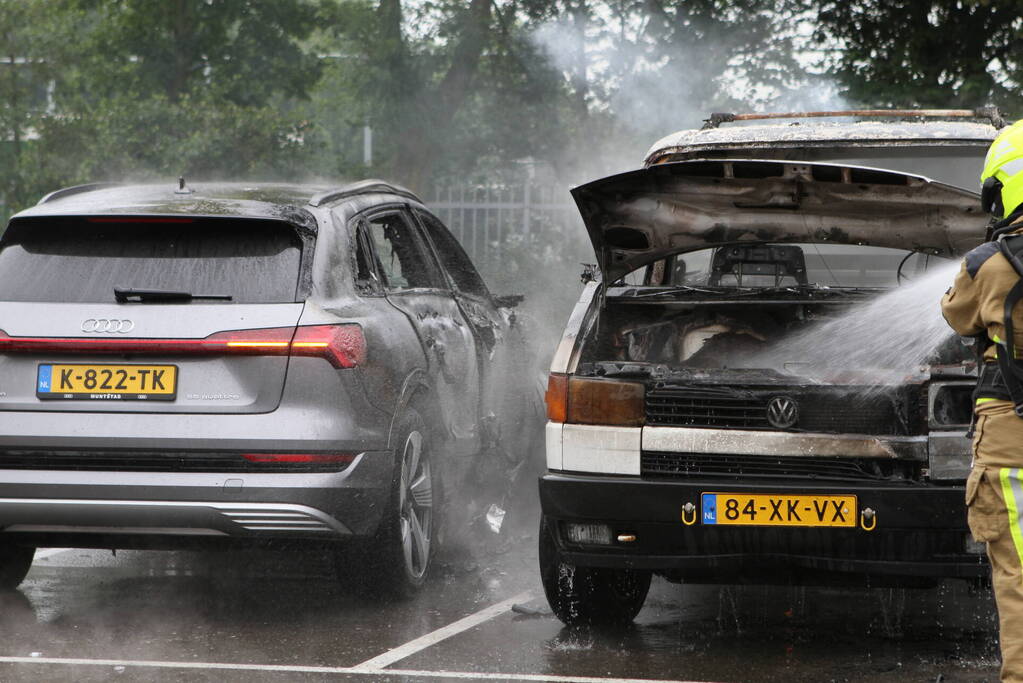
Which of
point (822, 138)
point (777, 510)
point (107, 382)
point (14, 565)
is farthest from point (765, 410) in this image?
point (14, 565)

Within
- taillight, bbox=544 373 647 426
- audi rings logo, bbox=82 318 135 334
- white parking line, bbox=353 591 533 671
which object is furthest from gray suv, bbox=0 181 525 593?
taillight, bbox=544 373 647 426

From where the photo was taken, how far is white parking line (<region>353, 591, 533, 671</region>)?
498 centimetres

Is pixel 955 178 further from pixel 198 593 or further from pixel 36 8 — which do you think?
pixel 36 8

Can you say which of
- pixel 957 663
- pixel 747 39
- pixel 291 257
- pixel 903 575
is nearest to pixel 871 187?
pixel 903 575

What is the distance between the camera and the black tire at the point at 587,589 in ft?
17.8

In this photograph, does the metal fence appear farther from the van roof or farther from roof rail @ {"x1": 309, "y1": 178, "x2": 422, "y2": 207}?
the van roof

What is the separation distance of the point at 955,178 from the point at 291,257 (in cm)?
303

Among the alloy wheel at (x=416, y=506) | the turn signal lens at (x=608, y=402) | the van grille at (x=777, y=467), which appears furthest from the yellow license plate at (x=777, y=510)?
the alloy wheel at (x=416, y=506)

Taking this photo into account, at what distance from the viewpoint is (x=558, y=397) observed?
206 inches

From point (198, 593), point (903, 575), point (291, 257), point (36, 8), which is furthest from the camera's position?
point (36, 8)

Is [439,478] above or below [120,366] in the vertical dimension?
below

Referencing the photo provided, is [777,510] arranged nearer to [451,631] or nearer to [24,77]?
[451,631]

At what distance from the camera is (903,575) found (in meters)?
4.75

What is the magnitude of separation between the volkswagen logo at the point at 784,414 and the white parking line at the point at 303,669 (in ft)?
3.08
